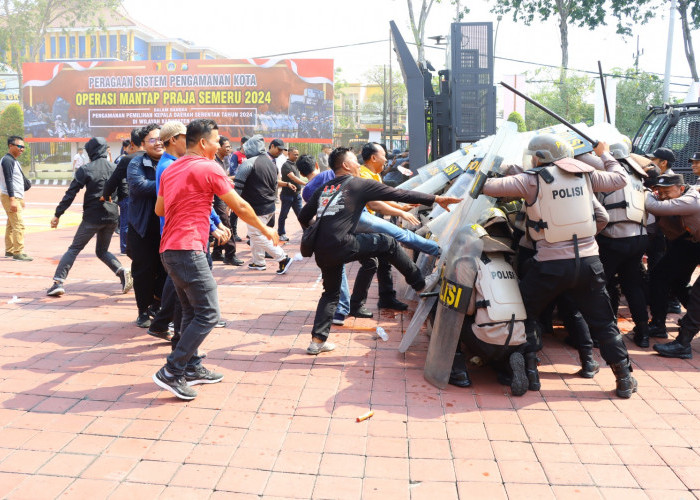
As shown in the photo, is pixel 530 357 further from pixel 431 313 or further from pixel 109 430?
pixel 109 430

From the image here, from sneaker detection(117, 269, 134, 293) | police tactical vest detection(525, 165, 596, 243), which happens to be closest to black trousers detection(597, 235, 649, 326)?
police tactical vest detection(525, 165, 596, 243)

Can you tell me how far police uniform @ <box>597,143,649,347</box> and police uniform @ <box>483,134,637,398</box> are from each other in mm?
949

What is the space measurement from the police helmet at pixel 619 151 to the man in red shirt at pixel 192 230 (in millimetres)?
3273

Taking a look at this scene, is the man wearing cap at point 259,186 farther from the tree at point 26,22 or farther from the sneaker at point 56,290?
the tree at point 26,22

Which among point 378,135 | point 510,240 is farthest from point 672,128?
point 378,135

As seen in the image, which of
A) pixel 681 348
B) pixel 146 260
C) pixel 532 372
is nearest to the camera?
pixel 532 372

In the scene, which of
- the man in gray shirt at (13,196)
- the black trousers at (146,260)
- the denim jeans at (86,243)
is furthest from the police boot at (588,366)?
the man in gray shirt at (13,196)

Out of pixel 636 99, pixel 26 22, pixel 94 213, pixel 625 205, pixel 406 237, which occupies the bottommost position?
pixel 406 237

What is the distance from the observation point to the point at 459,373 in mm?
4473

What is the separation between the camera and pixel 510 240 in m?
4.92

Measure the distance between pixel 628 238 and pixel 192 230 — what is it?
3.64 m

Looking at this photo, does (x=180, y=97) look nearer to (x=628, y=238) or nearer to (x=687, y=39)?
(x=687, y=39)

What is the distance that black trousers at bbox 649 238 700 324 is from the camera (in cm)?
561

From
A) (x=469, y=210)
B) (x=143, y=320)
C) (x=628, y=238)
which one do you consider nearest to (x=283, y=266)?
(x=143, y=320)
